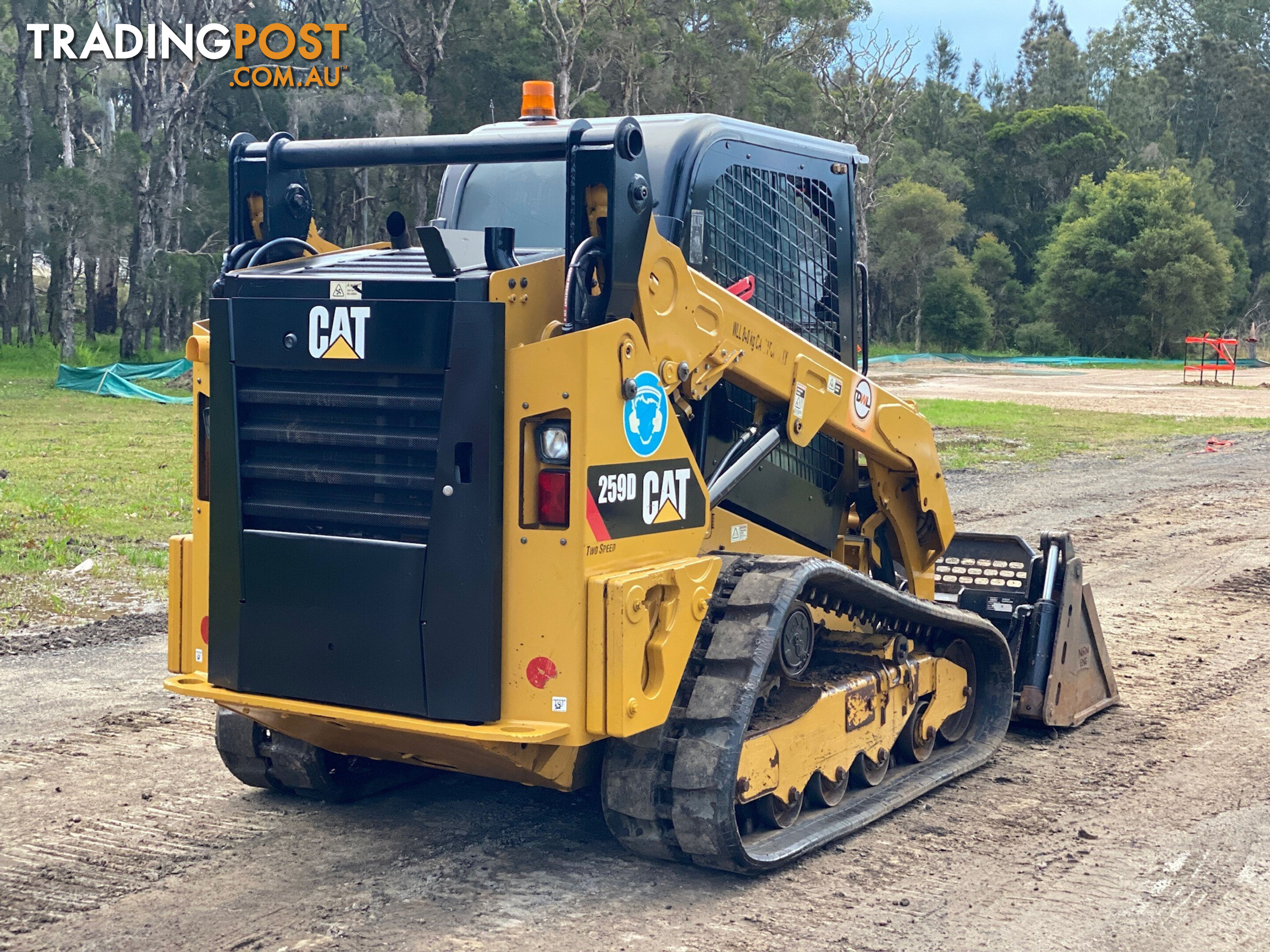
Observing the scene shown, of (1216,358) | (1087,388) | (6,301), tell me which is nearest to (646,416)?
(1087,388)

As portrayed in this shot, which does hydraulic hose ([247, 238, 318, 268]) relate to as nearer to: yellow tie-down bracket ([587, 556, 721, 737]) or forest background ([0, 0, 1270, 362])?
yellow tie-down bracket ([587, 556, 721, 737])

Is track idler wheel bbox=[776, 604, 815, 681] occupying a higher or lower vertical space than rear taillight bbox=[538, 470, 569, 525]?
lower

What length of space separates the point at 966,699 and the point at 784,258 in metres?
2.24

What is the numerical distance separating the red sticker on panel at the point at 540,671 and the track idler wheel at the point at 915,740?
7.35ft

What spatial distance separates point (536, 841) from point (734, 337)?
1940 mm

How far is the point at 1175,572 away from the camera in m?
11.7

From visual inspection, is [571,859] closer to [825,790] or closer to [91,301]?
[825,790]

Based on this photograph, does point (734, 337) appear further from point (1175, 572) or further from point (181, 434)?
point (181, 434)

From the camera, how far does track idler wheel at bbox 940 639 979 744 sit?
6402 mm

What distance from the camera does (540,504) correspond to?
4.21 meters

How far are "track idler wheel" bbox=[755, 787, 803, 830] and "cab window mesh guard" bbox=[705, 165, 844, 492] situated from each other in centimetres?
136

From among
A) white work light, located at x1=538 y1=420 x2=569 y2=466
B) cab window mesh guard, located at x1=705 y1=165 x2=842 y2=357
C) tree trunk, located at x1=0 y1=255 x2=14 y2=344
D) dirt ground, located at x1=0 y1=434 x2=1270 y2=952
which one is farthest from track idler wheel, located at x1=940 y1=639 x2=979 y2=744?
tree trunk, located at x1=0 y1=255 x2=14 y2=344

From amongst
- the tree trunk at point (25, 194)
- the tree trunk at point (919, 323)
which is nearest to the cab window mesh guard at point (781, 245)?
the tree trunk at point (25, 194)

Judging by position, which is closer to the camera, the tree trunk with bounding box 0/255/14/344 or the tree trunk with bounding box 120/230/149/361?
the tree trunk with bounding box 120/230/149/361
